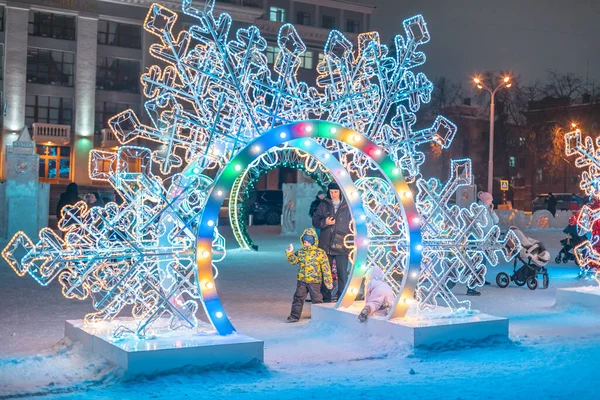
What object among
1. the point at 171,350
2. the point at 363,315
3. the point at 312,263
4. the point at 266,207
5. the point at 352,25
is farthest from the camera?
the point at 352,25

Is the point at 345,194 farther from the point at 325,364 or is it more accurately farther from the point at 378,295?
the point at 325,364

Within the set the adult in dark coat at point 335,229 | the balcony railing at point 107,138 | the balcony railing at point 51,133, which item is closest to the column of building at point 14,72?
the balcony railing at point 51,133

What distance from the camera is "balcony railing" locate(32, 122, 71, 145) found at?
48844 millimetres

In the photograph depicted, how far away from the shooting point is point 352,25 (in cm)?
6925

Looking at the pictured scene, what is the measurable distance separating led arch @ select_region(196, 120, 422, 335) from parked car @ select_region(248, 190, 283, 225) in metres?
26.7

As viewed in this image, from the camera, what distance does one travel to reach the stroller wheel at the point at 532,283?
1559cm

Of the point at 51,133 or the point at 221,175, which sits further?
the point at 51,133

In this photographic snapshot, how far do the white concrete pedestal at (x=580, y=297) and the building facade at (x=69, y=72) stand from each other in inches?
1562

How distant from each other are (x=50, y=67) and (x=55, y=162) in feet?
19.1

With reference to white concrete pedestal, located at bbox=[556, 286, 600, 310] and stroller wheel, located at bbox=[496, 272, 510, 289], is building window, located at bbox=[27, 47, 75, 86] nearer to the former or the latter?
stroller wheel, located at bbox=[496, 272, 510, 289]

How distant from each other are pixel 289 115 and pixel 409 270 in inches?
102

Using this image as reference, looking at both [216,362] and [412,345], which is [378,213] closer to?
[412,345]

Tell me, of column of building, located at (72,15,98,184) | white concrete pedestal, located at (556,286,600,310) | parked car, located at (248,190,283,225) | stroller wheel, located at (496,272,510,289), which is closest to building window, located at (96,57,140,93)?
column of building, located at (72,15,98,184)

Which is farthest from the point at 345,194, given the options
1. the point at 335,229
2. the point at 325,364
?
the point at 325,364
